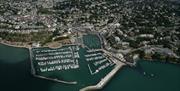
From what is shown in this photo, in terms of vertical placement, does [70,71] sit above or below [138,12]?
below

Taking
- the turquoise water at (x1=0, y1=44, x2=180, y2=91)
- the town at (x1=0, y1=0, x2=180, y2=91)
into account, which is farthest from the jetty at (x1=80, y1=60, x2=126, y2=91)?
the turquoise water at (x1=0, y1=44, x2=180, y2=91)

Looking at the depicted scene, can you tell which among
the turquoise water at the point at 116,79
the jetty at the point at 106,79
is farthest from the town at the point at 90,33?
the turquoise water at the point at 116,79

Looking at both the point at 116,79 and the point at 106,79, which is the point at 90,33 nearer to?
the point at 116,79

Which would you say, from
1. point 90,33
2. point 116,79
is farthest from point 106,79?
point 90,33

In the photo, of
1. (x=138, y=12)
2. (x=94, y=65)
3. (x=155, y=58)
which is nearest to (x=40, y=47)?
(x=94, y=65)

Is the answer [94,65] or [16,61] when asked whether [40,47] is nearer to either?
[16,61]

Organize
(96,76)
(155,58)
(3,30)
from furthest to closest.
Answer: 1. (3,30)
2. (155,58)
3. (96,76)

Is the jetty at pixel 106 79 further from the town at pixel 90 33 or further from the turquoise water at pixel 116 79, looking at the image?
the turquoise water at pixel 116 79

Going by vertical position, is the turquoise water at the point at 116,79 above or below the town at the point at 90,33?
below

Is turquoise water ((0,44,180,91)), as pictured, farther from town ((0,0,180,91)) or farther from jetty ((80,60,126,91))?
town ((0,0,180,91))
